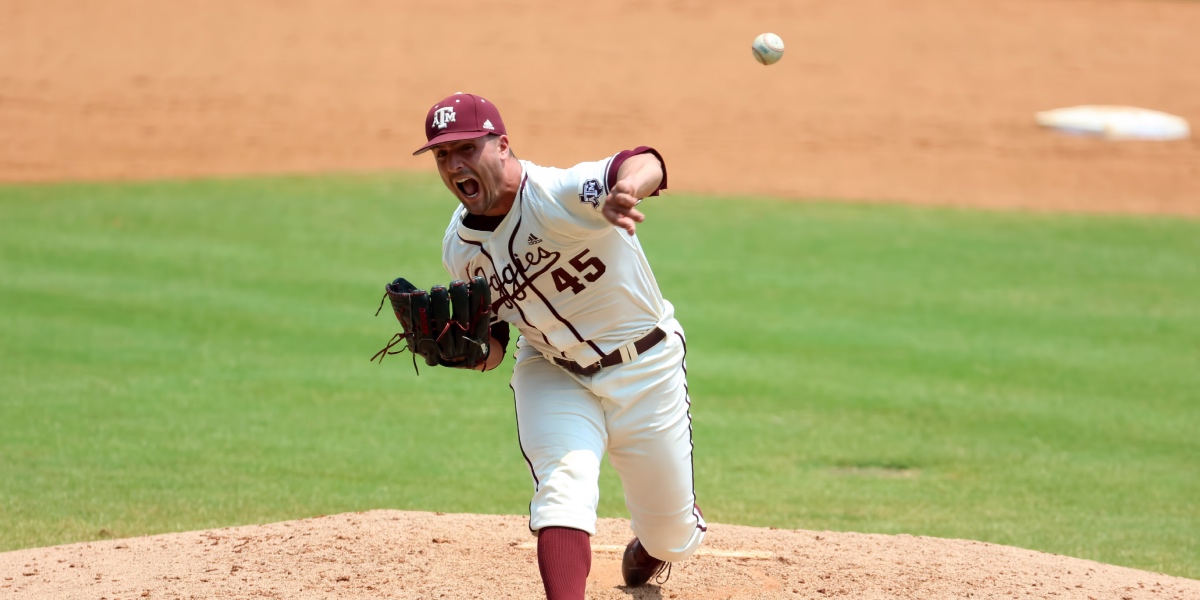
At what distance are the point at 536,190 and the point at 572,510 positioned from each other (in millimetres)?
1100

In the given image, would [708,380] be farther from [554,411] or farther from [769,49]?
[554,411]

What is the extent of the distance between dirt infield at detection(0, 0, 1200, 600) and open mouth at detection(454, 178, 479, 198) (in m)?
13.4

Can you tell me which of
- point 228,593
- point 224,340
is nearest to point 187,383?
point 224,340

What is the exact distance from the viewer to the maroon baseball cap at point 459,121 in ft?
14.5

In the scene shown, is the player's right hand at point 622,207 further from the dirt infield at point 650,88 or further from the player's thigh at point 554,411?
the dirt infield at point 650,88

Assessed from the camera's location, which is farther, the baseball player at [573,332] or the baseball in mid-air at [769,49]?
the baseball in mid-air at [769,49]

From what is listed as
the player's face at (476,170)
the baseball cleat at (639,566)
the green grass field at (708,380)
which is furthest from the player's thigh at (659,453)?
the green grass field at (708,380)

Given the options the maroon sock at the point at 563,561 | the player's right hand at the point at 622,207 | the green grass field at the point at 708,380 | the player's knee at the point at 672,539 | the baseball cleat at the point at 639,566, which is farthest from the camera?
the green grass field at the point at 708,380

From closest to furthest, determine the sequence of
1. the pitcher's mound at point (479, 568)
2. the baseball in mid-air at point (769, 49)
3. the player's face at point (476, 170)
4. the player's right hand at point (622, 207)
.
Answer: the player's right hand at point (622, 207) < the player's face at point (476, 170) < the pitcher's mound at point (479, 568) < the baseball in mid-air at point (769, 49)

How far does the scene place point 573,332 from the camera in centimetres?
471

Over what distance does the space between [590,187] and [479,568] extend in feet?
6.09

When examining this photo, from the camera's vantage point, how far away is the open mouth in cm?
454

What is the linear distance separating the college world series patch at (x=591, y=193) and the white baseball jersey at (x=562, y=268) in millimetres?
11

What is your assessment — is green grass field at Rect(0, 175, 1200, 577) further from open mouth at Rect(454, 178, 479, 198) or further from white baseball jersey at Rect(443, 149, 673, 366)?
open mouth at Rect(454, 178, 479, 198)
